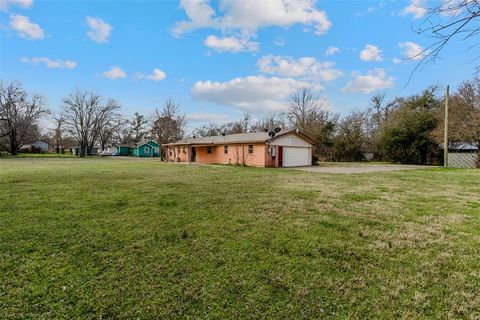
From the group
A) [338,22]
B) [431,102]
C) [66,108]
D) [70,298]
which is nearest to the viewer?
[70,298]

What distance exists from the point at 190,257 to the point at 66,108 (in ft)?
161

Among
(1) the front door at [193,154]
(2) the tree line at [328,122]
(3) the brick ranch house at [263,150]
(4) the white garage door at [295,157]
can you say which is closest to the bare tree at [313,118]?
(2) the tree line at [328,122]

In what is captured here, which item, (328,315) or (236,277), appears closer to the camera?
(328,315)

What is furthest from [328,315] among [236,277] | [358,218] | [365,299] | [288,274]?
[358,218]

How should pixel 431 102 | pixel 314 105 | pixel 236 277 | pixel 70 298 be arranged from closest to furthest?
pixel 70 298
pixel 236 277
pixel 431 102
pixel 314 105

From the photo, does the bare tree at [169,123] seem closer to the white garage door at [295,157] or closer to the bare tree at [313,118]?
the bare tree at [313,118]

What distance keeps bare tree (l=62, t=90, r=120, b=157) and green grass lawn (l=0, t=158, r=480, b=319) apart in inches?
1747

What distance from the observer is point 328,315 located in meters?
2.25

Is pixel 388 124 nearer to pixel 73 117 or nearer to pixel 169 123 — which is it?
pixel 169 123

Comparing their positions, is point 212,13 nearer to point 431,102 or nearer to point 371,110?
point 431,102

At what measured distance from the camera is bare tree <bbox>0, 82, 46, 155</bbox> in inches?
1502

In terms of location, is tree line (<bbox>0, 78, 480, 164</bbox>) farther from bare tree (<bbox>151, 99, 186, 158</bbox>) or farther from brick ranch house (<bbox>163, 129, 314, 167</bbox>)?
brick ranch house (<bbox>163, 129, 314, 167</bbox>)

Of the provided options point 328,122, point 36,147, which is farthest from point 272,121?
point 36,147

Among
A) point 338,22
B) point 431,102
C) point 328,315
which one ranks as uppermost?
point 431,102
